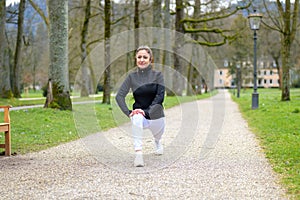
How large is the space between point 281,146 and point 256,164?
1.99 metres

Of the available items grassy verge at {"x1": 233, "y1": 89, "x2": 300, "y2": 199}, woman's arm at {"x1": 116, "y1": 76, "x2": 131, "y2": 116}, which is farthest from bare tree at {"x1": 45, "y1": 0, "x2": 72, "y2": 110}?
woman's arm at {"x1": 116, "y1": 76, "x2": 131, "y2": 116}

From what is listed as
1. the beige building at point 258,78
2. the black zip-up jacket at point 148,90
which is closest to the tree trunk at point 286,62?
the black zip-up jacket at point 148,90

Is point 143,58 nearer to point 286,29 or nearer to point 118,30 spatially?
point 286,29

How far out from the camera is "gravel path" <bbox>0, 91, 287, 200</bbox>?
522cm

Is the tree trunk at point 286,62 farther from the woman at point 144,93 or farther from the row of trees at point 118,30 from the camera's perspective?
the woman at point 144,93

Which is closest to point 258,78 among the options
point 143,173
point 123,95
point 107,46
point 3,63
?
point 3,63

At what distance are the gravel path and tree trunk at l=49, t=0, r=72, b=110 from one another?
6.50 metres

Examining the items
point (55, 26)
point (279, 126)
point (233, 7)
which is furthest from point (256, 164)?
point (233, 7)

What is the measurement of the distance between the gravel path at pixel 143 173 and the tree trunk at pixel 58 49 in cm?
650

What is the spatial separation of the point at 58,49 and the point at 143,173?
10424 mm

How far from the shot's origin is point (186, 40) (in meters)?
34.5

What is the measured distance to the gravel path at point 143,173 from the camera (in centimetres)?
522

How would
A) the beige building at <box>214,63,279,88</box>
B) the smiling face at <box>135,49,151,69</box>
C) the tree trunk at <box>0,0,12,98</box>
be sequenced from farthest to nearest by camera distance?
the beige building at <box>214,63,279,88</box>
the tree trunk at <box>0,0,12,98</box>
the smiling face at <box>135,49,151,69</box>

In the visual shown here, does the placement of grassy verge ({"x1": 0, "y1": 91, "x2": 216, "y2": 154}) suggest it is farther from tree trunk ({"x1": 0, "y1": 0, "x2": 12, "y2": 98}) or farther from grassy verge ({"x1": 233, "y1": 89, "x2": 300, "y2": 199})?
tree trunk ({"x1": 0, "y1": 0, "x2": 12, "y2": 98})
